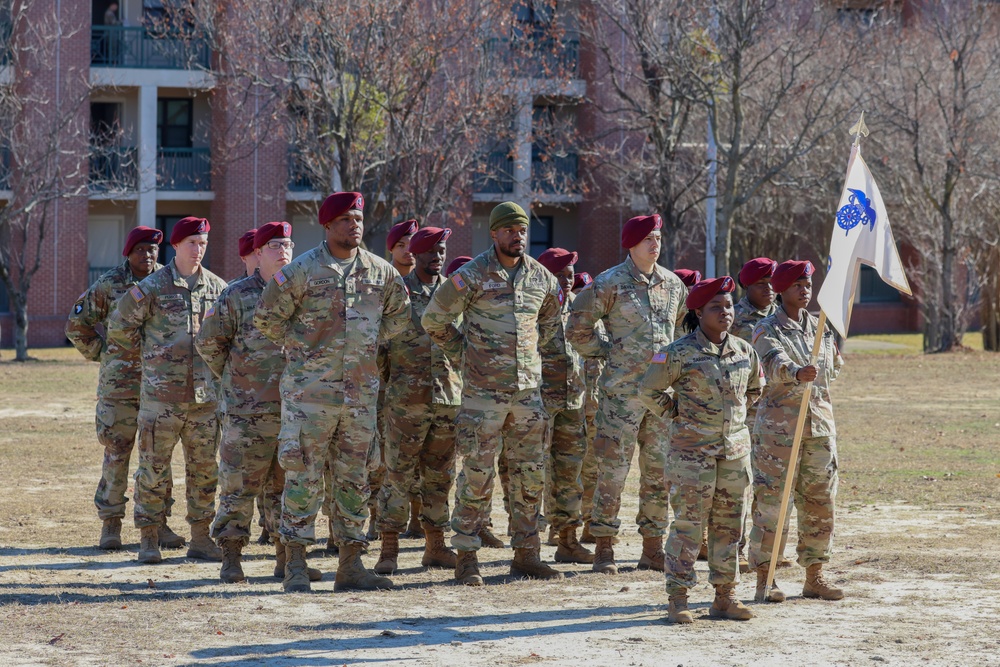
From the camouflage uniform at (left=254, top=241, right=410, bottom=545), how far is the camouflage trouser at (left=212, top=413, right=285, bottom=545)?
56 cm

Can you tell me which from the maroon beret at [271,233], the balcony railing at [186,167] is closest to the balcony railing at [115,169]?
the balcony railing at [186,167]

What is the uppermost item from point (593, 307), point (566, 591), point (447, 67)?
point (447, 67)

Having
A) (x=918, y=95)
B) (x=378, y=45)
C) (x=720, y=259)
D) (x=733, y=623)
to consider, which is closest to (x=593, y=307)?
(x=733, y=623)

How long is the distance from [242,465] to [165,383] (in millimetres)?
1150

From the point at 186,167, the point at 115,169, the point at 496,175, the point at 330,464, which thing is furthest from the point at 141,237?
the point at 186,167

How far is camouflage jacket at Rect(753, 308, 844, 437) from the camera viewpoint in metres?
8.13

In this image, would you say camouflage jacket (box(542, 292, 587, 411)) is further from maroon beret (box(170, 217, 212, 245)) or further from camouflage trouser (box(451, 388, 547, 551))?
maroon beret (box(170, 217, 212, 245))

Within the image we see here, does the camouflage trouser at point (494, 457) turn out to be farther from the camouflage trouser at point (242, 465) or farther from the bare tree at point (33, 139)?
the bare tree at point (33, 139)

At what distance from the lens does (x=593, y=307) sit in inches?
360

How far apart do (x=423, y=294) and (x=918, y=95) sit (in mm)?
25127

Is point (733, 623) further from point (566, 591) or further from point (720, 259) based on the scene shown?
point (720, 259)

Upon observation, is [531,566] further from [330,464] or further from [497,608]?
[330,464]

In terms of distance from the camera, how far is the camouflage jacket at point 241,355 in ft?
29.0

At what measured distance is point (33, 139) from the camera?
103 feet
